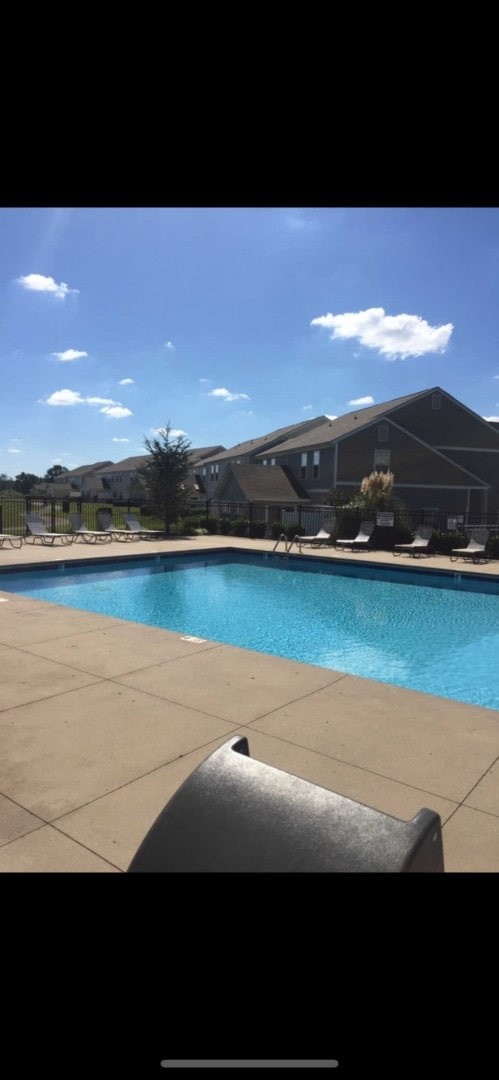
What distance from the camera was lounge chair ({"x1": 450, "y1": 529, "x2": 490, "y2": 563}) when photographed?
50.0 feet

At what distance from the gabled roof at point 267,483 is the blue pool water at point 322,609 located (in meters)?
14.1

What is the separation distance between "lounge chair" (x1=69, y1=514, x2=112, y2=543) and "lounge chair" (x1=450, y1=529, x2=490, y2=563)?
10.7 m

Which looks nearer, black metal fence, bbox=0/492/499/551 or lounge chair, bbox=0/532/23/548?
lounge chair, bbox=0/532/23/548

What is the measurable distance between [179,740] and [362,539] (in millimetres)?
14348

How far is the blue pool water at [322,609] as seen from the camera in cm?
716

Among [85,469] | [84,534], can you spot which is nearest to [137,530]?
[84,534]

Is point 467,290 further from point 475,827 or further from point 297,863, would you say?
point 297,863

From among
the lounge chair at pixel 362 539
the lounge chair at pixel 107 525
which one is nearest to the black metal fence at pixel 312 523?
the lounge chair at pixel 362 539

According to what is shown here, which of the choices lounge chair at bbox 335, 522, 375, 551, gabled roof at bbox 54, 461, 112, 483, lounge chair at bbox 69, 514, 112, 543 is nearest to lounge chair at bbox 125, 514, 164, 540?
lounge chair at bbox 69, 514, 112, 543

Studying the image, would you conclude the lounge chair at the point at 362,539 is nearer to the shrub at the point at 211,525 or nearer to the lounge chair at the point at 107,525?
the shrub at the point at 211,525

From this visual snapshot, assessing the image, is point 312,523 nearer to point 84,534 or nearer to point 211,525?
point 211,525

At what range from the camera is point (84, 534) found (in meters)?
18.2
